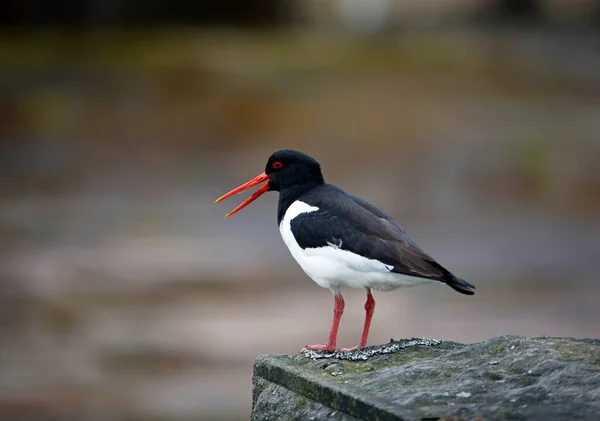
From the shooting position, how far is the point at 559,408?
326 centimetres

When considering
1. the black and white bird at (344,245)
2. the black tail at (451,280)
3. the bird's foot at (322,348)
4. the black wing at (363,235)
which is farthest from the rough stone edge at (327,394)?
the black tail at (451,280)

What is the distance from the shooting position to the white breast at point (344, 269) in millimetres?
4574

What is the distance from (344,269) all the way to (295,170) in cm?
72

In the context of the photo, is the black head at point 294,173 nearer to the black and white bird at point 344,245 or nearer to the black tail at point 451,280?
the black and white bird at point 344,245

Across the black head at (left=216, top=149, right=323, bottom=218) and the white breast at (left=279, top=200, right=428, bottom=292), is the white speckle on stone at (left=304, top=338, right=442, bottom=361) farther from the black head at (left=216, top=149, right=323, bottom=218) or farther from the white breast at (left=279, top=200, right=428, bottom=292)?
the black head at (left=216, top=149, right=323, bottom=218)

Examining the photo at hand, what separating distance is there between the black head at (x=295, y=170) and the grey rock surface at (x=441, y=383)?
100cm

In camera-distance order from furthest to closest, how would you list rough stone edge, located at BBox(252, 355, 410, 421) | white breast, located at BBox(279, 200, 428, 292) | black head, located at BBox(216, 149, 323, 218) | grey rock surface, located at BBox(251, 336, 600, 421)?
black head, located at BBox(216, 149, 323, 218)
white breast, located at BBox(279, 200, 428, 292)
rough stone edge, located at BBox(252, 355, 410, 421)
grey rock surface, located at BBox(251, 336, 600, 421)

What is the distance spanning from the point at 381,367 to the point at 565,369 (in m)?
0.89

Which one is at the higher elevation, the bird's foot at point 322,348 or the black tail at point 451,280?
the black tail at point 451,280

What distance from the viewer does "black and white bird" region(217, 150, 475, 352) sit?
178 inches

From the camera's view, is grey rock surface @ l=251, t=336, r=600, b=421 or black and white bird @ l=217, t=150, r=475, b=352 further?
black and white bird @ l=217, t=150, r=475, b=352

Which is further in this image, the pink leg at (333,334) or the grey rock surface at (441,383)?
the pink leg at (333,334)

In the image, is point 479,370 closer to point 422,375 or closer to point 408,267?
point 422,375

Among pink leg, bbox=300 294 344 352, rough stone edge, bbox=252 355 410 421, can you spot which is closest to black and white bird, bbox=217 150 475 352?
pink leg, bbox=300 294 344 352
